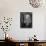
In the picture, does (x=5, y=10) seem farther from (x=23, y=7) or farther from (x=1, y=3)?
(x=23, y=7)

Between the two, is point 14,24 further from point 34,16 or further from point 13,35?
point 34,16

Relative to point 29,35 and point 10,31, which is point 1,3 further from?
point 29,35

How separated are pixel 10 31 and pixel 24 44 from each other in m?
1.02

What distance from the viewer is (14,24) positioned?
15.7 ft

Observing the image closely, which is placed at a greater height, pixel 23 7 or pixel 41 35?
pixel 23 7

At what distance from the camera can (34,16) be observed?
4.86 m

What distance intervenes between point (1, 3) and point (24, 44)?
1794mm

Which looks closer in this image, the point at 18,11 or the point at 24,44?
the point at 24,44

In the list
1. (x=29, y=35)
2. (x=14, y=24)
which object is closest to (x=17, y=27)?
(x=14, y=24)

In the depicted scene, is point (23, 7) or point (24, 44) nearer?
point (24, 44)

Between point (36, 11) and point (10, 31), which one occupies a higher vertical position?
point (36, 11)

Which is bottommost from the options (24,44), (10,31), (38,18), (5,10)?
(24,44)

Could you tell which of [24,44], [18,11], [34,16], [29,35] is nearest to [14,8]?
[18,11]

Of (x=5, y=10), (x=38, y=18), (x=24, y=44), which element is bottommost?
(x=24, y=44)
